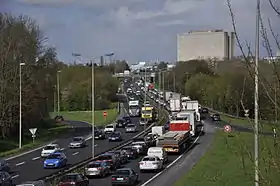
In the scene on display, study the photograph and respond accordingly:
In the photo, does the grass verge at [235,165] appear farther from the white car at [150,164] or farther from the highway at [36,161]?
the highway at [36,161]

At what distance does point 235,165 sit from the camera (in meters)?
40.2

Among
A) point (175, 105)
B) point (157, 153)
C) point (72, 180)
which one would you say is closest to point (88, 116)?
point (175, 105)

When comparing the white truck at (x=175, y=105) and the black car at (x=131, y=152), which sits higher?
the white truck at (x=175, y=105)

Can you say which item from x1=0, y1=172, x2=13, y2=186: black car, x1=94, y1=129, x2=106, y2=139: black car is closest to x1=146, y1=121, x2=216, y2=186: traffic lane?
x1=0, y1=172, x2=13, y2=186: black car

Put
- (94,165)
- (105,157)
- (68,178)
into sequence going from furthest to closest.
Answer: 1. (105,157)
2. (94,165)
3. (68,178)

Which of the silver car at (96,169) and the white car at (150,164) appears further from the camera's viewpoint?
the white car at (150,164)

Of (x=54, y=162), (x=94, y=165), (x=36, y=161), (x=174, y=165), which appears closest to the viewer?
(x=94, y=165)

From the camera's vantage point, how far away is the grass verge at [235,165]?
7508 mm

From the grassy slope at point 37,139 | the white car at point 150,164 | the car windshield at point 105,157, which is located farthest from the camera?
the grassy slope at point 37,139

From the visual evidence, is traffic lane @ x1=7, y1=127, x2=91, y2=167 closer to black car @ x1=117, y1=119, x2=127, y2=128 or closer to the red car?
the red car

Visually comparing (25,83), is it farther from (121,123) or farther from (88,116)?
(88,116)

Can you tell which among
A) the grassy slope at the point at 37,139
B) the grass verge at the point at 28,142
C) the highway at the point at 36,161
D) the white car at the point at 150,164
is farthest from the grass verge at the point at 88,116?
the white car at the point at 150,164

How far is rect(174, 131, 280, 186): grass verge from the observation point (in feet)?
24.6

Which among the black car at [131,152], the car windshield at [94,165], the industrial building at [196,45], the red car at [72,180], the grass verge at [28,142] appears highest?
the industrial building at [196,45]
